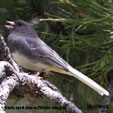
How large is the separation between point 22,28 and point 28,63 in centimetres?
39

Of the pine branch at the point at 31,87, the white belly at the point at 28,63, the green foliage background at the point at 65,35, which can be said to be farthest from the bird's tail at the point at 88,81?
the pine branch at the point at 31,87

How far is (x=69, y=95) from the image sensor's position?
4.91ft

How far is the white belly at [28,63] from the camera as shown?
146 centimetres

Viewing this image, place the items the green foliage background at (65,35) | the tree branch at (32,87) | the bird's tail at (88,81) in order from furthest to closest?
the green foliage background at (65,35) → the bird's tail at (88,81) → the tree branch at (32,87)

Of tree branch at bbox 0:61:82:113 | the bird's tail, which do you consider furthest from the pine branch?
the bird's tail

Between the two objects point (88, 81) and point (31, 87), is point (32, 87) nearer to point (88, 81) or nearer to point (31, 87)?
point (31, 87)

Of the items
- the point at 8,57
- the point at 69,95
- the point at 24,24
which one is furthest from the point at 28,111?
the point at 24,24

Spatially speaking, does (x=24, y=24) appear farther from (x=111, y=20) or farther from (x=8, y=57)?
(x=111, y=20)

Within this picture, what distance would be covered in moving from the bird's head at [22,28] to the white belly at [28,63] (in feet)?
0.62

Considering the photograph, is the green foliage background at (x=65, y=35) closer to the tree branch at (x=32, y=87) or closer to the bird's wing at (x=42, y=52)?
the bird's wing at (x=42, y=52)

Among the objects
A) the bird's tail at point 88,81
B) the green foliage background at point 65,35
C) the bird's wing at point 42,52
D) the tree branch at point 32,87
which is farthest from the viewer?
the bird's wing at point 42,52

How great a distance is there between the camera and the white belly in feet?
4.77

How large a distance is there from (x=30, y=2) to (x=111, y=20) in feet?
1.72

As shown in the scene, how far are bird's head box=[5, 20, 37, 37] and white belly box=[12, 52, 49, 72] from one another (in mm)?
190
